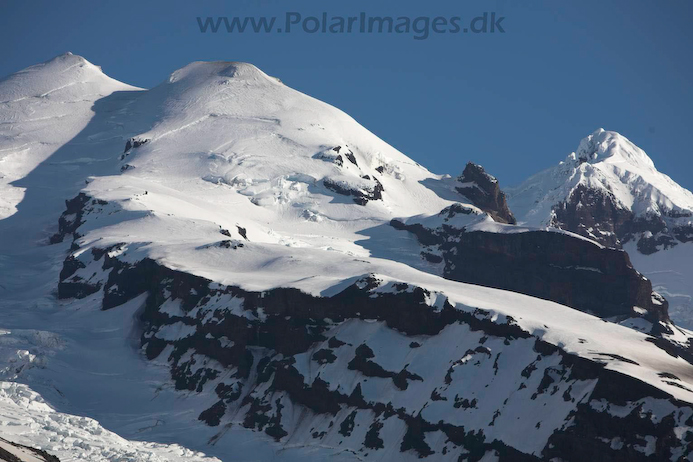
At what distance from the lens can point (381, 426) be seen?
141 m

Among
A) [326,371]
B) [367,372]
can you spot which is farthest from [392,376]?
[326,371]

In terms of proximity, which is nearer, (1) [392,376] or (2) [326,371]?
(1) [392,376]

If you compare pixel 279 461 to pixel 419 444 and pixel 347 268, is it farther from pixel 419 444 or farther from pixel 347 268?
pixel 347 268

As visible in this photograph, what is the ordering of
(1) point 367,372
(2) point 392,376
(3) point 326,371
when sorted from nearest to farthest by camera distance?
1. (2) point 392,376
2. (1) point 367,372
3. (3) point 326,371

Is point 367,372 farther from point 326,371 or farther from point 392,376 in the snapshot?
point 326,371

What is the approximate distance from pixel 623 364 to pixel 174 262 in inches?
3294

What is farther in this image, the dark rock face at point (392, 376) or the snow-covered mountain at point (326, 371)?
A: the snow-covered mountain at point (326, 371)

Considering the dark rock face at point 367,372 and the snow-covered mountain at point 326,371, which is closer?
the dark rock face at point 367,372

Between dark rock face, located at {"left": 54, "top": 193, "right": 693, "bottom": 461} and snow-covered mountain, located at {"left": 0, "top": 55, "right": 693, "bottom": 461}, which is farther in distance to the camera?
snow-covered mountain, located at {"left": 0, "top": 55, "right": 693, "bottom": 461}

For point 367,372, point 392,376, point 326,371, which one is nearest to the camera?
point 392,376

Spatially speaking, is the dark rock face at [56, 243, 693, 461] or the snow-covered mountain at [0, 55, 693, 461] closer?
the dark rock face at [56, 243, 693, 461]

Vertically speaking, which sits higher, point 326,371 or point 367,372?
point 367,372

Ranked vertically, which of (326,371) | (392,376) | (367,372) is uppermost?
(392,376)

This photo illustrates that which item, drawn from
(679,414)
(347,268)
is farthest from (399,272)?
(679,414)
